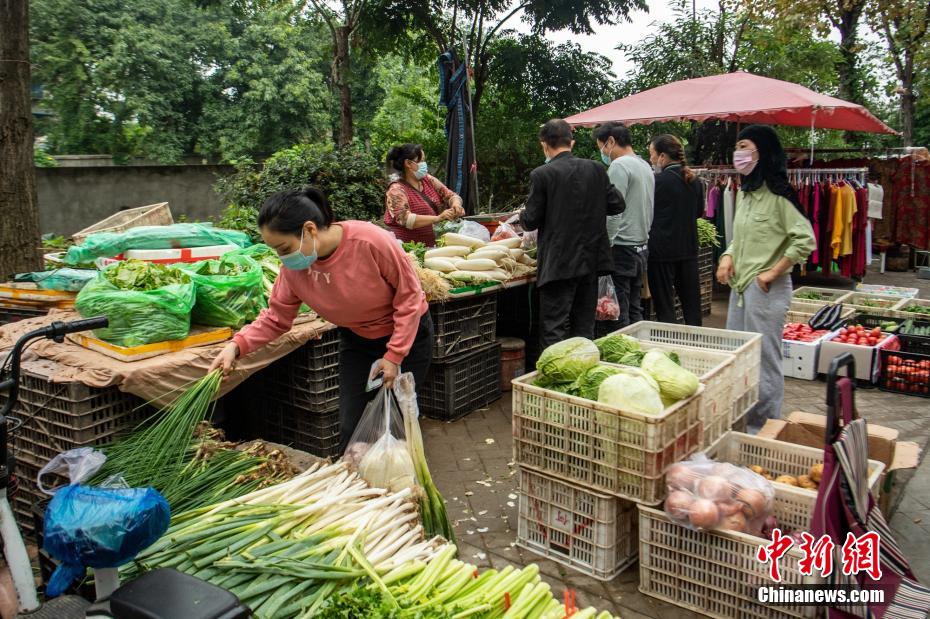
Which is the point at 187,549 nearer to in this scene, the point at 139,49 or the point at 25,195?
the point at 25,195

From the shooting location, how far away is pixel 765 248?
4480 mm

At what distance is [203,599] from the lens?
1871mm

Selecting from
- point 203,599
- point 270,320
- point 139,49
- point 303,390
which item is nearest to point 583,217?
point 303,390

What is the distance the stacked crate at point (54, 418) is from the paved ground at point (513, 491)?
1.85m

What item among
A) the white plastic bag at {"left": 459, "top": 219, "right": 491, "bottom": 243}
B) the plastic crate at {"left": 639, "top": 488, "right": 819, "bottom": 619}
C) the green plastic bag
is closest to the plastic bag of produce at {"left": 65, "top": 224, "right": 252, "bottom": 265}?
the green plastic bag

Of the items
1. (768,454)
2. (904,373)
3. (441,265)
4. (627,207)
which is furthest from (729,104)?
(768,454)

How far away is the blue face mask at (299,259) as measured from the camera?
9.58ft

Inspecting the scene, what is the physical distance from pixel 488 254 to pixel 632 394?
9.41 feet

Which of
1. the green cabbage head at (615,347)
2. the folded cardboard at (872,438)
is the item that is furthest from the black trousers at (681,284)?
the green cabbage head at (615,347)

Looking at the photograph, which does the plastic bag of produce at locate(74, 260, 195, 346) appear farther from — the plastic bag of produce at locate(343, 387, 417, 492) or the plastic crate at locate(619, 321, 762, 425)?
the plastic crate at locate(619, 321, 762, 425)

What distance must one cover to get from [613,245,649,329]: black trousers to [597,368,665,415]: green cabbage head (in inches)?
114

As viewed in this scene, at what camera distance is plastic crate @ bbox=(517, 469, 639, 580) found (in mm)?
3326

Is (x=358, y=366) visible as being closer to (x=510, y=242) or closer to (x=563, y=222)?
(x=563, y=222)

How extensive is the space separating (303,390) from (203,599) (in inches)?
98.9
